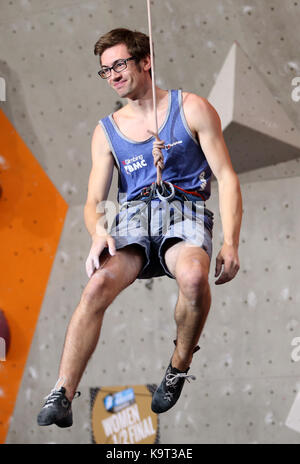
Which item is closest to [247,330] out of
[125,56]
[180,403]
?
[180,403]

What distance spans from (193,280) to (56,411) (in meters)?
0.53

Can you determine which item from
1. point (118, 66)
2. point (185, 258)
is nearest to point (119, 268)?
point (185, 258)

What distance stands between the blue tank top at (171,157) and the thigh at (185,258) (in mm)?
244

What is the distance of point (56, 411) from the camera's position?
188 centimetres

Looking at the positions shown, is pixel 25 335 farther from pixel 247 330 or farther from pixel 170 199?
pixel 170 199

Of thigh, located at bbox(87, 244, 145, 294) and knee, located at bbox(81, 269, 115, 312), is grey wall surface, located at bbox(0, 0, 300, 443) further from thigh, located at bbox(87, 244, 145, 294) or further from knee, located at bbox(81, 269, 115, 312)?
knee, located at bbox(81, 269, 115, 312)

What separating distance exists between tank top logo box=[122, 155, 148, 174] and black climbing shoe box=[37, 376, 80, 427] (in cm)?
76

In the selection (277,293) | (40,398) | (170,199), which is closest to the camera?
(170,199)

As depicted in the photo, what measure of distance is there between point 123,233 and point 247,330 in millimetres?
1716

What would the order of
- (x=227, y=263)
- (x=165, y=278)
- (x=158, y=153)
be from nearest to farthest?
(x=227, y=263), (x=158, y=153), (x=165, y=278)

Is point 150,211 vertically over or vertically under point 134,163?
under

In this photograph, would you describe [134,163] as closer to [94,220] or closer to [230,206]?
[94,220]

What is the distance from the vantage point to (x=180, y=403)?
3709mm

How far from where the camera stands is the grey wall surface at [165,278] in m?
3.60
